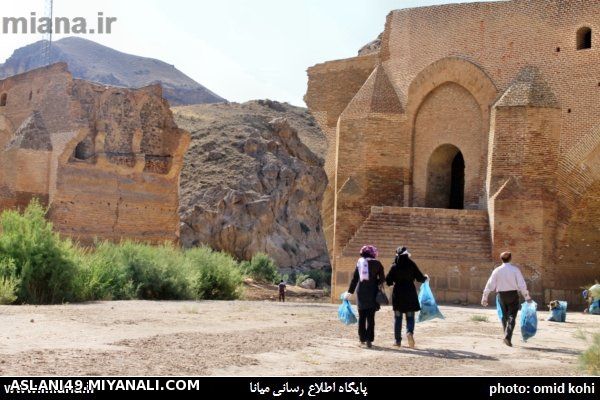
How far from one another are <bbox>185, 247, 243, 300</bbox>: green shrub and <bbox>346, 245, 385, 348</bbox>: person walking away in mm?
10483

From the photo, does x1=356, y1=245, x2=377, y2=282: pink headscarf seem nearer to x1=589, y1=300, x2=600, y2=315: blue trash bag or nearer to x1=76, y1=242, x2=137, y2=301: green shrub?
x1=76, y1=242, x2=137, y2=301: green shrub

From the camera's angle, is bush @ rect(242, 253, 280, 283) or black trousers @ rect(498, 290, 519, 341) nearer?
black trousers @ rect(498, 290, 519, 341)

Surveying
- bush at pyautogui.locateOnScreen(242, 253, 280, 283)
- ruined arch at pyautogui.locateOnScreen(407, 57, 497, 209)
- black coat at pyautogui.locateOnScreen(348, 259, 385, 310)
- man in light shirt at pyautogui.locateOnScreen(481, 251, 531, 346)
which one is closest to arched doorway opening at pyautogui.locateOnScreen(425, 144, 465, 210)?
ruined arch at pyautogui.locateOnScreen(407, 57, 497, 209)

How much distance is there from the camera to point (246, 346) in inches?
364

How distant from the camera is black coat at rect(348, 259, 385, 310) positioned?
1013 centimetres

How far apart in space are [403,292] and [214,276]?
11.4m

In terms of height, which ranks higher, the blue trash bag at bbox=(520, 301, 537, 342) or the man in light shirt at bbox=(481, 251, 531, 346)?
the man in light shirt at bbox=(481, 251, 531, 346)

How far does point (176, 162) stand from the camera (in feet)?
89.8

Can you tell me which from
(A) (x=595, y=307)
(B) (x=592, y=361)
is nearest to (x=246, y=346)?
(B) (x=592, y=361)

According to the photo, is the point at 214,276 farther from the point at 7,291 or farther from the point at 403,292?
the point at 403,292

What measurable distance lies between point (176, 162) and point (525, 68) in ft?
39.0

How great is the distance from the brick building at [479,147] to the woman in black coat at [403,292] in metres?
8.66
